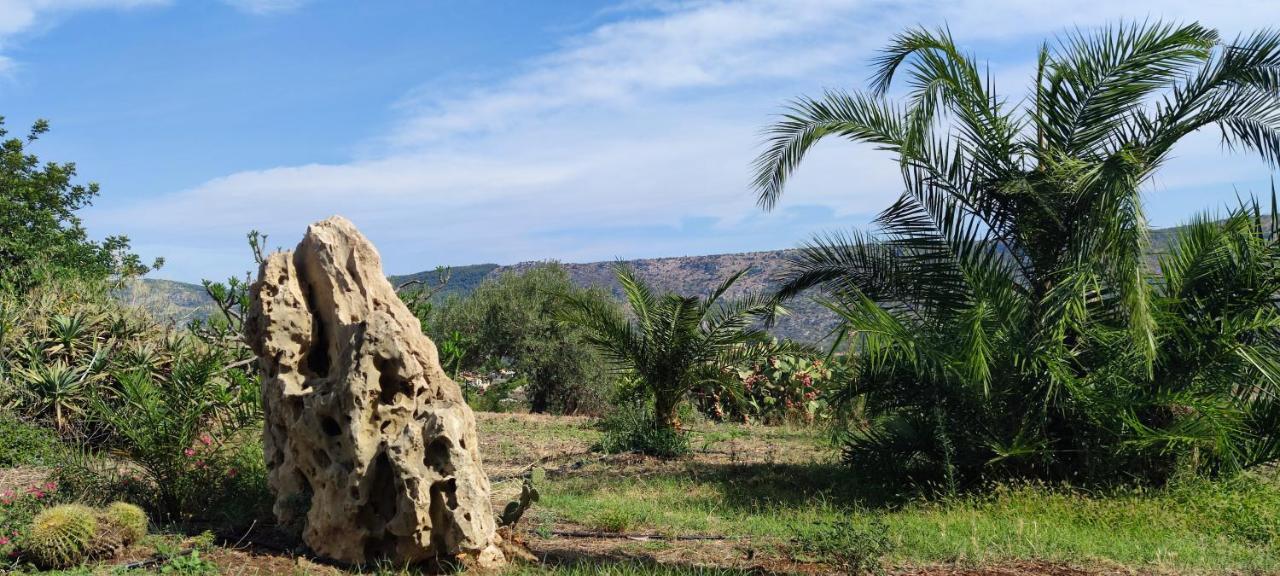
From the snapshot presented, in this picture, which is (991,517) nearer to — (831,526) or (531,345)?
(831,526)

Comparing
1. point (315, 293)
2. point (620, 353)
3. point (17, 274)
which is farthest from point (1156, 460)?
point (17, 274)

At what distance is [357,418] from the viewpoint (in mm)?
6730

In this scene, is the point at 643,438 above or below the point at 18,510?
below

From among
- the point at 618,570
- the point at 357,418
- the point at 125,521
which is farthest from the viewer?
the point at 125,521

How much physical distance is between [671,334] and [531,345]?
39.9 ft

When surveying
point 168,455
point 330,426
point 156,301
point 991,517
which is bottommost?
point 991,517

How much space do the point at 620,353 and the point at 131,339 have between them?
21.9 ft

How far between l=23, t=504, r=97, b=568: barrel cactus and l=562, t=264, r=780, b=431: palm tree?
296 inches

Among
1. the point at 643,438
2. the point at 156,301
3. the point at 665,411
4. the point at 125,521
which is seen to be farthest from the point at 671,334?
the point at 156,301

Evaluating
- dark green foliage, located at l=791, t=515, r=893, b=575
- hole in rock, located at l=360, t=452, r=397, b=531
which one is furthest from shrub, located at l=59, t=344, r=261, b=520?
dark green foliage, located at l=791, t=515, r=893, b=575

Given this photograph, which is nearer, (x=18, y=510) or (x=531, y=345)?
(x=18, y=510)

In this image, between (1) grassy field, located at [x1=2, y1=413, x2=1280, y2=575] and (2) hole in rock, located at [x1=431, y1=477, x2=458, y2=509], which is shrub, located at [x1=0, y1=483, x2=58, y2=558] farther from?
(2) hole in rock, located at [x1=431, y1=477, x2=458, y2=509]

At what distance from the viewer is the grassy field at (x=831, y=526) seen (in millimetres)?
6840

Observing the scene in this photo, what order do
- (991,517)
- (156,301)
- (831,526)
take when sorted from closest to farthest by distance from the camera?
(831,526) < (991,517) < (156,301)
